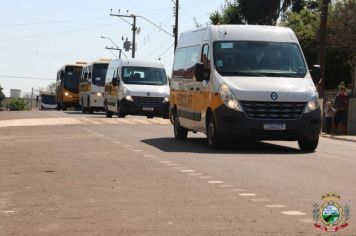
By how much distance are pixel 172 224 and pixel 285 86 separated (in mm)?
8517

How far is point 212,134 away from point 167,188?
6035 mm

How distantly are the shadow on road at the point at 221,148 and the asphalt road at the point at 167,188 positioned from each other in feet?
0.14

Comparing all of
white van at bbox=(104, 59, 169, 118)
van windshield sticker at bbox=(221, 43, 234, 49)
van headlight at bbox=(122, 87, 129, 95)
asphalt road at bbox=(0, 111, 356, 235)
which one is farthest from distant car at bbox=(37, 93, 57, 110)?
van windshield sticker at bbox=(221, 43, 234, 49)

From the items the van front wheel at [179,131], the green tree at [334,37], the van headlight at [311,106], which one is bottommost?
the van front wheel at [179,131]

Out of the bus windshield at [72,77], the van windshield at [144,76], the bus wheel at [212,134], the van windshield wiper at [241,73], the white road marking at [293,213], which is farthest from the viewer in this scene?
the bus windshield at [72,77]

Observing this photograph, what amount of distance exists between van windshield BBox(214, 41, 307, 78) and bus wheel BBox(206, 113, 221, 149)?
3.26 ft

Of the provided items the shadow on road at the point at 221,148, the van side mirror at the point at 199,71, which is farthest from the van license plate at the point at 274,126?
the van side mirror at the point at 199,71

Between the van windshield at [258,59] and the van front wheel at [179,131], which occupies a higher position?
the van windshield at [258,59]

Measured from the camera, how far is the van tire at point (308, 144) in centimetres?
1594

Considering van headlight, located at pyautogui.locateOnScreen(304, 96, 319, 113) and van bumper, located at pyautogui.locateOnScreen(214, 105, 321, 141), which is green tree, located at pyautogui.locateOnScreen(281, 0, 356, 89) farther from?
van bumper, located at pyautogui.locateOnScreen(214, 105, 321, 141)

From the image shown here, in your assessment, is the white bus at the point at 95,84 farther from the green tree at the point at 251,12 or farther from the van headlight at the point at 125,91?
the green tree at the point at 251,12

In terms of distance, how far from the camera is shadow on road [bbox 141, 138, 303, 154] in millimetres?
15719

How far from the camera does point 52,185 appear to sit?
10156 mm

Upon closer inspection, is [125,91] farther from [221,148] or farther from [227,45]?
[221,148]
